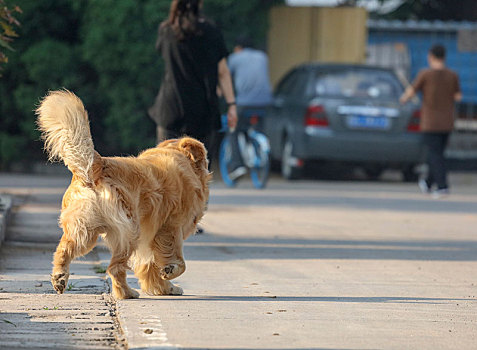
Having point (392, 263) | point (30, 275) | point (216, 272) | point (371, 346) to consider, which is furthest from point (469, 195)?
point (371, 346)

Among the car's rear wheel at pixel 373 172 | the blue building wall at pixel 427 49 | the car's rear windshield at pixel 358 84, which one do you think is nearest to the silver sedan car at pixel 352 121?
the car's rear windshield at pixel 358 84

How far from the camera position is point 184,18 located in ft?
26.2

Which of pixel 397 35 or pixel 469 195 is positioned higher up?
pixel 397 35

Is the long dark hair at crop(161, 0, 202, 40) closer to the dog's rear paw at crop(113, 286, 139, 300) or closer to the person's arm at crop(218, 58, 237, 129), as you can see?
the person's arm at crop(218, 58, 237, 129)

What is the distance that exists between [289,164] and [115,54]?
3.05 meters

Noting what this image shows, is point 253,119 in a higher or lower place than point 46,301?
lower

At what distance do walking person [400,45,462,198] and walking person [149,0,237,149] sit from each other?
5.66m

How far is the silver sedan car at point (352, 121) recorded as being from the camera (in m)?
14.0

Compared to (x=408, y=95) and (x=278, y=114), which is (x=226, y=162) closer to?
(x=278, y=114)

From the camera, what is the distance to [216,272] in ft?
21.6

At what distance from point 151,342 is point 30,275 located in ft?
7.06

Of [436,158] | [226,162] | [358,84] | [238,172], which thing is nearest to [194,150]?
[238,172]

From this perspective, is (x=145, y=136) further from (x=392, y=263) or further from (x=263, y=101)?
(x=392, y=263)

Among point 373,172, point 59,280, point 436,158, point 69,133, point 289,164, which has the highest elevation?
point 69,133
